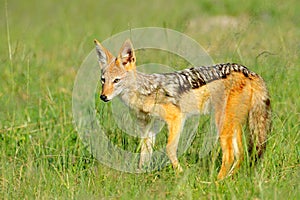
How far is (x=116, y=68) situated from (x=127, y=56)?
0.15m

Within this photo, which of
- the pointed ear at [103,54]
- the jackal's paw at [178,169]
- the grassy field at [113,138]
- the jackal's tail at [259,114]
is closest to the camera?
the grassy field at [113,138]

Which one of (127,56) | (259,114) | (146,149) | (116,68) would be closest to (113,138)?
(146,149)

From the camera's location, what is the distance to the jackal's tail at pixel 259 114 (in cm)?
550

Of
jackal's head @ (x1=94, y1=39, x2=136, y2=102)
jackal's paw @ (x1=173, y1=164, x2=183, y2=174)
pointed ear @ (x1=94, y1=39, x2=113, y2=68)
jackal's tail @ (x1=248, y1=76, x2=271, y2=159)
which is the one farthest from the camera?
pointed ear @ (x1=94, y1=39, x2=113, y2=68)

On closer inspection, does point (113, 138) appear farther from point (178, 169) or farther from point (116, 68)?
point (178, 169)

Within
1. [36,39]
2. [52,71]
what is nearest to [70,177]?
[52,71]

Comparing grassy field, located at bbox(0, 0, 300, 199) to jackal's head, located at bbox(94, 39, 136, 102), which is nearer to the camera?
grassy field, located at bbox(0, 0, 300, 199)

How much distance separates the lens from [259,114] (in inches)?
220

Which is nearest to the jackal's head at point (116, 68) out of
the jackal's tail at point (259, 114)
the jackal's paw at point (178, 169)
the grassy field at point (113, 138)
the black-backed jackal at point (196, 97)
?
the black-backed jackal at point (196, 97)

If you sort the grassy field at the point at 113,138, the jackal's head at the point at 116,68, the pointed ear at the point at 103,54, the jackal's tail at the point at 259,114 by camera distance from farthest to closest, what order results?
the pointed ear at the point at 103,54
the jackal's head at the point at 116,68
the jackal's tail at the point at 259,114
the grassy field at the point at 113,138

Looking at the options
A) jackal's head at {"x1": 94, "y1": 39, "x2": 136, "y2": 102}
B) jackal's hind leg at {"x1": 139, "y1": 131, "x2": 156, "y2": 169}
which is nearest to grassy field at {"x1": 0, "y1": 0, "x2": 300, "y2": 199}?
jackal's hind leg at {"x1": 139, "y1": 131, "x2": 156, "y2": 169}

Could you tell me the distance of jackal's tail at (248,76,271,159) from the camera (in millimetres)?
5496

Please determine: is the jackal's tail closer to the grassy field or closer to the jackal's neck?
the grassy field

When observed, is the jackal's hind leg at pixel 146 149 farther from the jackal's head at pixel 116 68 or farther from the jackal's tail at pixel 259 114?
the jackal's tail at pixel 259 114
